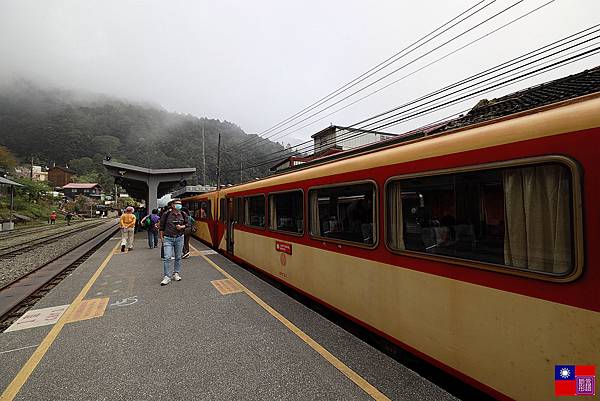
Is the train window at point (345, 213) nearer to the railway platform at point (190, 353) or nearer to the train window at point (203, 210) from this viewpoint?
the railway platform at point (190, 353)

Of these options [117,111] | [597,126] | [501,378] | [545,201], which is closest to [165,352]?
[501,378]

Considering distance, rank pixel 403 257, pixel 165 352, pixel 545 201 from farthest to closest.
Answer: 1. pixel 165 352
2. pixel 403 257
3. pixel 545 201

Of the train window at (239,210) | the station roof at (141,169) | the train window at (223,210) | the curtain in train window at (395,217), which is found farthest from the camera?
the station roof at (141,169)

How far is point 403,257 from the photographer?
3109 millimetres

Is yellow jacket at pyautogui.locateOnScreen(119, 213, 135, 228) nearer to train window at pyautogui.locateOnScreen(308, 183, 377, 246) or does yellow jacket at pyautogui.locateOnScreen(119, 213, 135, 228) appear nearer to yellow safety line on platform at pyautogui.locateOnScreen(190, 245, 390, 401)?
yellow safety line on platform at pyautogui.locateOnScreen(190, 245, 390, 401)

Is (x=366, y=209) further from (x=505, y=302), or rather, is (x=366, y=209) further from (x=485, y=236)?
(x=505, y=302)

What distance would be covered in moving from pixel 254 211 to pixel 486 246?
17.9 ft

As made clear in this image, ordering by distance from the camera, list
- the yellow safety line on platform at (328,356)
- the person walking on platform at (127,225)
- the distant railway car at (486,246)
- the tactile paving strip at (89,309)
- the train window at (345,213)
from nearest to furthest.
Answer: the distant railway car at (486,246) → the yellow safety line on platform at (328,356) → the train window at (345,213) → the tactile paving strip at (89,309) → the person walking on platform at (127,225)

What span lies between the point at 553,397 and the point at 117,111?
562 ft

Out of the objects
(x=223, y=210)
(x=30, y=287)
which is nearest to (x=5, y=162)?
(x=223, y=210)

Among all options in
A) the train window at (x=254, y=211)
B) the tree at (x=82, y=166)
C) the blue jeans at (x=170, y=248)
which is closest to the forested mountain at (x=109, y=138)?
the tree at (x=82, y=166)

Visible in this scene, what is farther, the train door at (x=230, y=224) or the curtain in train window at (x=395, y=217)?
the train door at (x=230, y=224)
